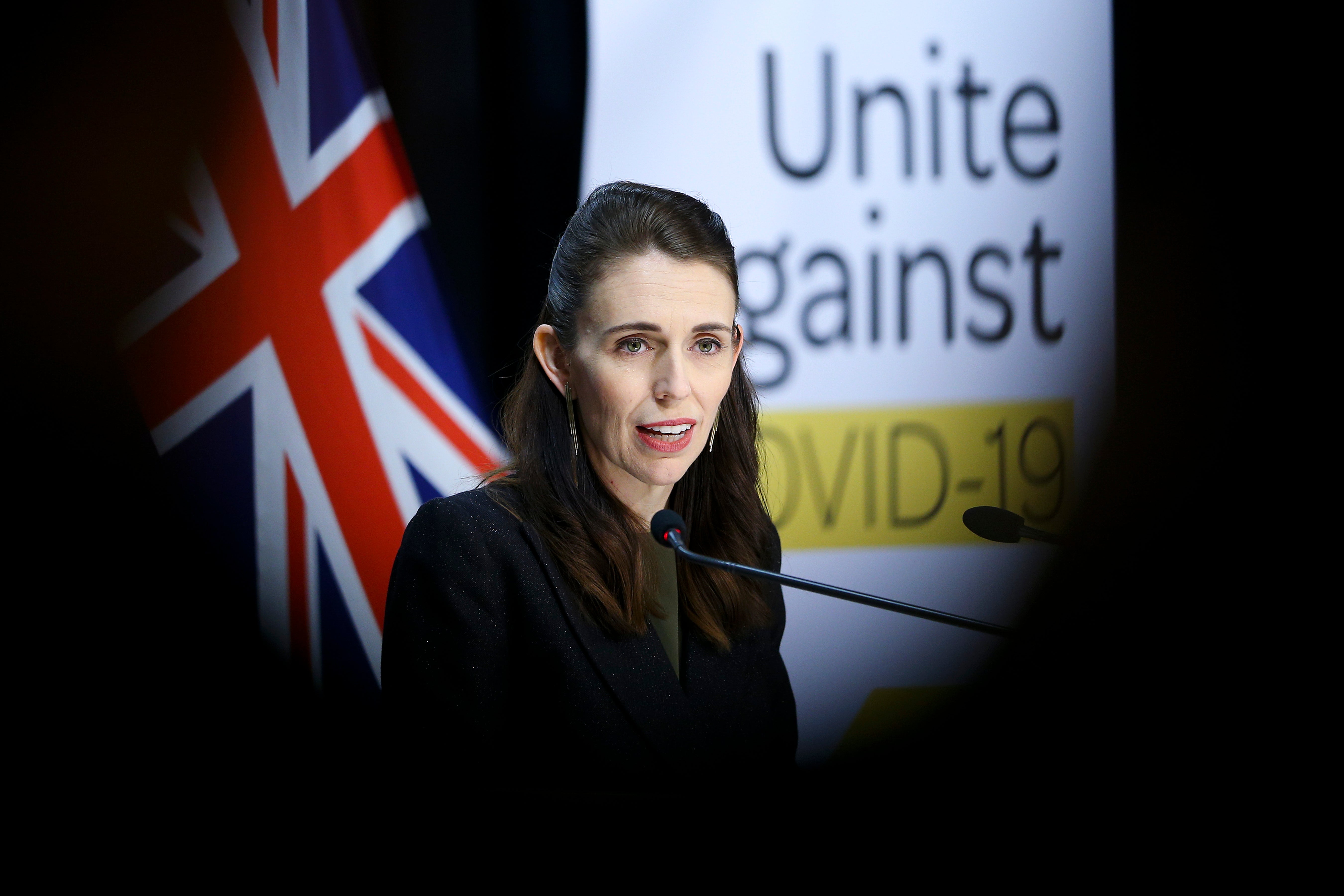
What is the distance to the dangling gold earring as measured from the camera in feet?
3.61

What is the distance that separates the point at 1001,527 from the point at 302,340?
4.73 feet

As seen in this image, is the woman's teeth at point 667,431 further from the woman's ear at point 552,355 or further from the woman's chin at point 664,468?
the woman's ear at point 552,355

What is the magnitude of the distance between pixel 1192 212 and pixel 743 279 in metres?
0.94

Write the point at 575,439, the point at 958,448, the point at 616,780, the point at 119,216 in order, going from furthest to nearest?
the point at 958,448 → the point at 119,216 → the point at 575,439 → the point at 616,780

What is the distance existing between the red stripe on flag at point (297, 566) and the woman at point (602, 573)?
0.84 metres

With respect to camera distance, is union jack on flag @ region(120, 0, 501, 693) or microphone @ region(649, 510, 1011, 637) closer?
microphone @ region(649, 510, 1011, 637)

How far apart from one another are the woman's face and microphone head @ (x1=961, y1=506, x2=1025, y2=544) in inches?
14.4

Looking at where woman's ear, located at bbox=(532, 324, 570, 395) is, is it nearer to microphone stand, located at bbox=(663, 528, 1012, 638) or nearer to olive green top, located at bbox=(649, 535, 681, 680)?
olive green top, located at bbox=(649, 535, 681, 680)

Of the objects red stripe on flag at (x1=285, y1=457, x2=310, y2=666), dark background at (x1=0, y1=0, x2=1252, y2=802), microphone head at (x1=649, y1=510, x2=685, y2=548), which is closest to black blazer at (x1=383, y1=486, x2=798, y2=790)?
microphone head at (x1=649, y1=510, x2=685, y2=548)

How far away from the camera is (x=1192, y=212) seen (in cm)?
187

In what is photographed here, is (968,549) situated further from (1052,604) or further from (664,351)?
(664,351)

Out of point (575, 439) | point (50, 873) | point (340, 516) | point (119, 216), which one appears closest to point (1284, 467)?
point (575, 439)

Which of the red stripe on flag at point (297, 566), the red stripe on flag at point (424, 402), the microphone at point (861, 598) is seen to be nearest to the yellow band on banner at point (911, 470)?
the red stripe on flag at point (424, 402)

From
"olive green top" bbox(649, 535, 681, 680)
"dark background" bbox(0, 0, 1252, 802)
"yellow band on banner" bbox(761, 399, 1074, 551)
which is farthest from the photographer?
"yellow band on banner" bbox(761, 399, 1074, 551)
